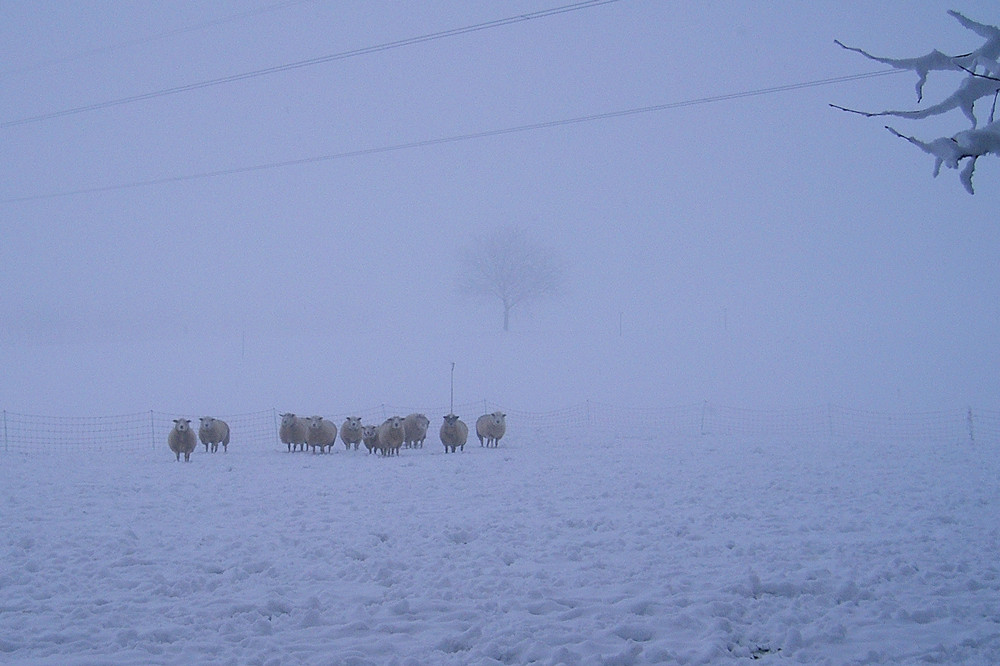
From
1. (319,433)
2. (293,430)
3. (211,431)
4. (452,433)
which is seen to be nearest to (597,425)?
(452,433)

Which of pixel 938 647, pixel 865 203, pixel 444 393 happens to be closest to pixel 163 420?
pixel 444 393

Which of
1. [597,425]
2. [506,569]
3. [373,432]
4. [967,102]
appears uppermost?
[967,102]

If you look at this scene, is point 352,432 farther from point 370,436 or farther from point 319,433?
point 370,436

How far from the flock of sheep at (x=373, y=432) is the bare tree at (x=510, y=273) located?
3336 cm

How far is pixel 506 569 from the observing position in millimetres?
6445

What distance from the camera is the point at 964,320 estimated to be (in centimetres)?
4878

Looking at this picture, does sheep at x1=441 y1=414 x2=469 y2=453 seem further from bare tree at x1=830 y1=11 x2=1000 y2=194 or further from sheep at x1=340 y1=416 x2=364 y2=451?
bare tree at x1=830 y1=11 x2=1000 y2=194

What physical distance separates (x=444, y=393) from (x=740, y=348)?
22043mm

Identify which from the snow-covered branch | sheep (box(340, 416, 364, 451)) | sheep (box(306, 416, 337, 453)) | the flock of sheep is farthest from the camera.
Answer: sheep (box(340, 416, 364, 451))

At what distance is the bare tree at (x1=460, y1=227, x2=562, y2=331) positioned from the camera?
53.1 m

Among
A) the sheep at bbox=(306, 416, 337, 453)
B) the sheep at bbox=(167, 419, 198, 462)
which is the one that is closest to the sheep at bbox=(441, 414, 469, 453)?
the sheep at bbox=(306, 416, 337, 453)

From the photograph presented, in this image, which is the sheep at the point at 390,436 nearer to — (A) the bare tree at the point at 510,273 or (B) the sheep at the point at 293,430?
(B) the sheep at the point at 293,430

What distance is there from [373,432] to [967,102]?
52.7ft

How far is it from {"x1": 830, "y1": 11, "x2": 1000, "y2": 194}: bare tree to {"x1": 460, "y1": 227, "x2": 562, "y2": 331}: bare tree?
159 feet
